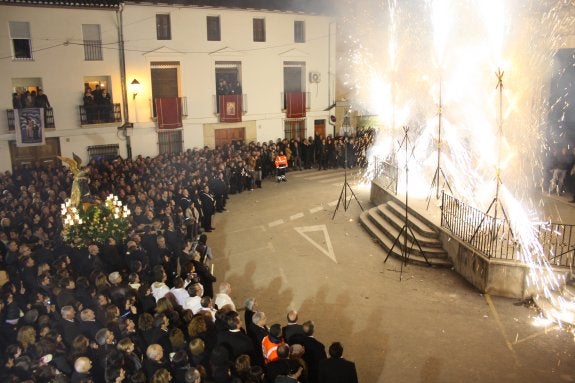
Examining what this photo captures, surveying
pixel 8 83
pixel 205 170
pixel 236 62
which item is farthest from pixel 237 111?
pixel 8 83

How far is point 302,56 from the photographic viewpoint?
29406 millimetres

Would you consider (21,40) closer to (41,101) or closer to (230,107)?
(41,101)

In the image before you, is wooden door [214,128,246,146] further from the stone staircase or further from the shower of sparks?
the stone staircase

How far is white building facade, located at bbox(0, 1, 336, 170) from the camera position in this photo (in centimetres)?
2227

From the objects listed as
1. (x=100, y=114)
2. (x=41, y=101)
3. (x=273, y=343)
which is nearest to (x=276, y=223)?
(x=273, y=343)

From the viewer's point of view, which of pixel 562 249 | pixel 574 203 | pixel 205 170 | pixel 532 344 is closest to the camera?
pixel 532 344

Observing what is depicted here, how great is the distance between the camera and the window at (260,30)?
2781cm

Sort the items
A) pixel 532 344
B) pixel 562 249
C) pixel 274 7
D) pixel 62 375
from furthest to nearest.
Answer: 1. pixel 274 7
2. pixel 562 249
3. pixel 532 344
4. pixel 62 375

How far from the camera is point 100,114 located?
77.9 ft

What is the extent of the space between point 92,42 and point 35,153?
218 inches

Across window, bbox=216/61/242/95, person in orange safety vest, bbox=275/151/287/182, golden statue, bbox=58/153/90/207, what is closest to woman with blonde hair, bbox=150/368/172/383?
golden statue, bbox=58/153/90/207

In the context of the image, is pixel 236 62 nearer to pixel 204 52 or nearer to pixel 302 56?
pixel 204 52

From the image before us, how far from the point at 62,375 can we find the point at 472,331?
7249 millimetres

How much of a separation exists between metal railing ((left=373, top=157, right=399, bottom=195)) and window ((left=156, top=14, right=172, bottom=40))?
12287 mm
